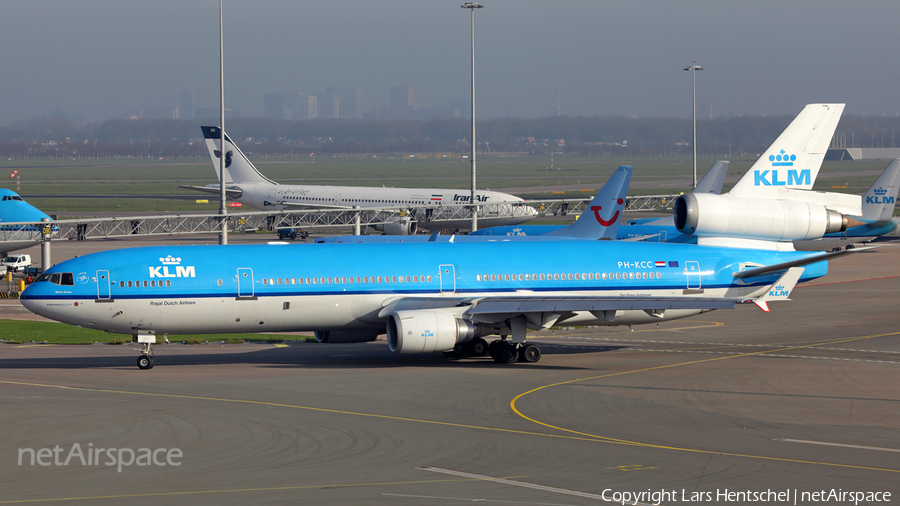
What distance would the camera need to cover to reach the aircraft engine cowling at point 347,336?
39781 millimetres

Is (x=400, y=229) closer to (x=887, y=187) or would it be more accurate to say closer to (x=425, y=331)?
(x=887, y=187)

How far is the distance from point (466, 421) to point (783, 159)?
19516mm

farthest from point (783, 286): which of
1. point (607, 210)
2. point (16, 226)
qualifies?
point (16, 226)

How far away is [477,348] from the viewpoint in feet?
134

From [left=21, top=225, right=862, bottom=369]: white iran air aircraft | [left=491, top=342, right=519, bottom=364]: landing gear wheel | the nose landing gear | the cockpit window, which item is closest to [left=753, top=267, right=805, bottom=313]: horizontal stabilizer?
[left=21, top=225, right=862, bottom=369]: white iran air aircraft

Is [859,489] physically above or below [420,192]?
below

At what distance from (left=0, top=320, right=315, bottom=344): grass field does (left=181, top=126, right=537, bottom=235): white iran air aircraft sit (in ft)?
161

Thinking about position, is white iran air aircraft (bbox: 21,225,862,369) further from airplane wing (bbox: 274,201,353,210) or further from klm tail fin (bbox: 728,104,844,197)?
airplane wing (bbox: 274,201,353,210)

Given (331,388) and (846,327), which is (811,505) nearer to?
(331,388)

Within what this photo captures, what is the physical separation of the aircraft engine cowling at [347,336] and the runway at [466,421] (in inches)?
39.0

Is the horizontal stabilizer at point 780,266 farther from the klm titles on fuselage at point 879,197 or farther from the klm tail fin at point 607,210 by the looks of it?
the klm titles on fuselage at point 879,197

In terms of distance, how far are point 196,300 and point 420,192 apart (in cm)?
7452

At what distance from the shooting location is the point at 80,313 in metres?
36.2

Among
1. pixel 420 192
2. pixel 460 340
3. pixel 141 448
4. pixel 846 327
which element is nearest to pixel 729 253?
pixel 846 327
